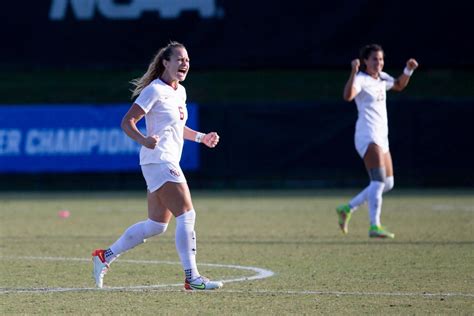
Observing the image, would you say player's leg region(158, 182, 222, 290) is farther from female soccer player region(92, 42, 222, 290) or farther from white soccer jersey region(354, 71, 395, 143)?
white soccer jersey region(354, 71, 395, 143)

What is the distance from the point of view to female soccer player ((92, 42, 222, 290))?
8.56 m

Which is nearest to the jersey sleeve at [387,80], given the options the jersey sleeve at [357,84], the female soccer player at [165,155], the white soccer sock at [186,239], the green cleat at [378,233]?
the jersey sleeve at [357,84]

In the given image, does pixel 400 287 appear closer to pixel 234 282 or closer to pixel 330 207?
pixel 234 282

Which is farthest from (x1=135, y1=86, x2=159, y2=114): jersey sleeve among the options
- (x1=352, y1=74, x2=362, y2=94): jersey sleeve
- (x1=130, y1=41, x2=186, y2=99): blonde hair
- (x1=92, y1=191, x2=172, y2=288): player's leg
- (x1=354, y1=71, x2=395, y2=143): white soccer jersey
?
(x1=354, y1=71, x2=395, y2=143): white soccer jersey

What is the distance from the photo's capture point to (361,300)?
8.12m

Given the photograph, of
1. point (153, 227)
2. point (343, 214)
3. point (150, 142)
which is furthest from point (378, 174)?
point (150, 142)

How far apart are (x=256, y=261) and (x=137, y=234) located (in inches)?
85.8

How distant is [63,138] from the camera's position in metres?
22.5

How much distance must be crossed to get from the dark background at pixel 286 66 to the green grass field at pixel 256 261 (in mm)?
3604

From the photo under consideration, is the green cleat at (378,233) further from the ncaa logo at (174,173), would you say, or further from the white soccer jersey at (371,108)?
the ncaa logo at (174,173)

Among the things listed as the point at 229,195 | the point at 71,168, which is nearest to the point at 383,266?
the point at 229,195

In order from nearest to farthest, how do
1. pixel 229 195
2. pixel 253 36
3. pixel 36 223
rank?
pixel 36 223
pixel 229 195
pixel 253 36

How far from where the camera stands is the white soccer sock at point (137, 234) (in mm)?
8914

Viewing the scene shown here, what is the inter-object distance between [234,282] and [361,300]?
1.48 m
